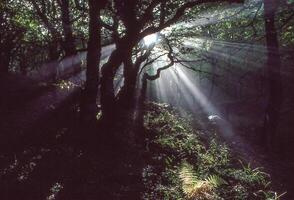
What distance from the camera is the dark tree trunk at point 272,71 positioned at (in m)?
16.7

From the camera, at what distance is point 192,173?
1054 centimetres

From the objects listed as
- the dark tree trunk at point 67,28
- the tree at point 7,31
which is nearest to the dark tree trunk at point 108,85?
the dark tree trunk at point 67,28

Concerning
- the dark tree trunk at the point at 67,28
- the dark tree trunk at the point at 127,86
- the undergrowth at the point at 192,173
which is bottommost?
the undergrowth at the point at 192,173

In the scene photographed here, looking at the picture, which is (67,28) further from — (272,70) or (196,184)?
(196,184)

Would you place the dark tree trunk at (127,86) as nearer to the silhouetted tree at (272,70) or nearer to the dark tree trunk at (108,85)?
the dark tree trunk at (108,85)

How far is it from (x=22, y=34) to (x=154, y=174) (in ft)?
61.9

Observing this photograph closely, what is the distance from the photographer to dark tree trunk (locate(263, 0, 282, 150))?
54.7ft

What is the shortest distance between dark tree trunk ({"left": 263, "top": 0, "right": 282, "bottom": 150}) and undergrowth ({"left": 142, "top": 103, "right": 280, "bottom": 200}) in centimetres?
363

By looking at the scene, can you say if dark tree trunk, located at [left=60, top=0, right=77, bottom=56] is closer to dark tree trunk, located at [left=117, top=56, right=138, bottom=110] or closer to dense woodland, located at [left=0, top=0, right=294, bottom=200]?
dense woodland, located at [left=0, top=0, right=294, bottom=200]

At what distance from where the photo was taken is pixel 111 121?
13070 mm

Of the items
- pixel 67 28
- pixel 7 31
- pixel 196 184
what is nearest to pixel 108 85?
pixel 196 184

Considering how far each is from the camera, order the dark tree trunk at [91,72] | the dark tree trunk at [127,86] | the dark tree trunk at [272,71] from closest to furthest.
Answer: the dark tree trunk at [91,72] < the dark tree trunk at [272,71] < the dark tree trunk at [127,86]

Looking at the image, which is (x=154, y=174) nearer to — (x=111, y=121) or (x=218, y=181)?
(x=218, y=181)

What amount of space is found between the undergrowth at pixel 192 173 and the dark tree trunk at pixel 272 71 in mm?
3626
